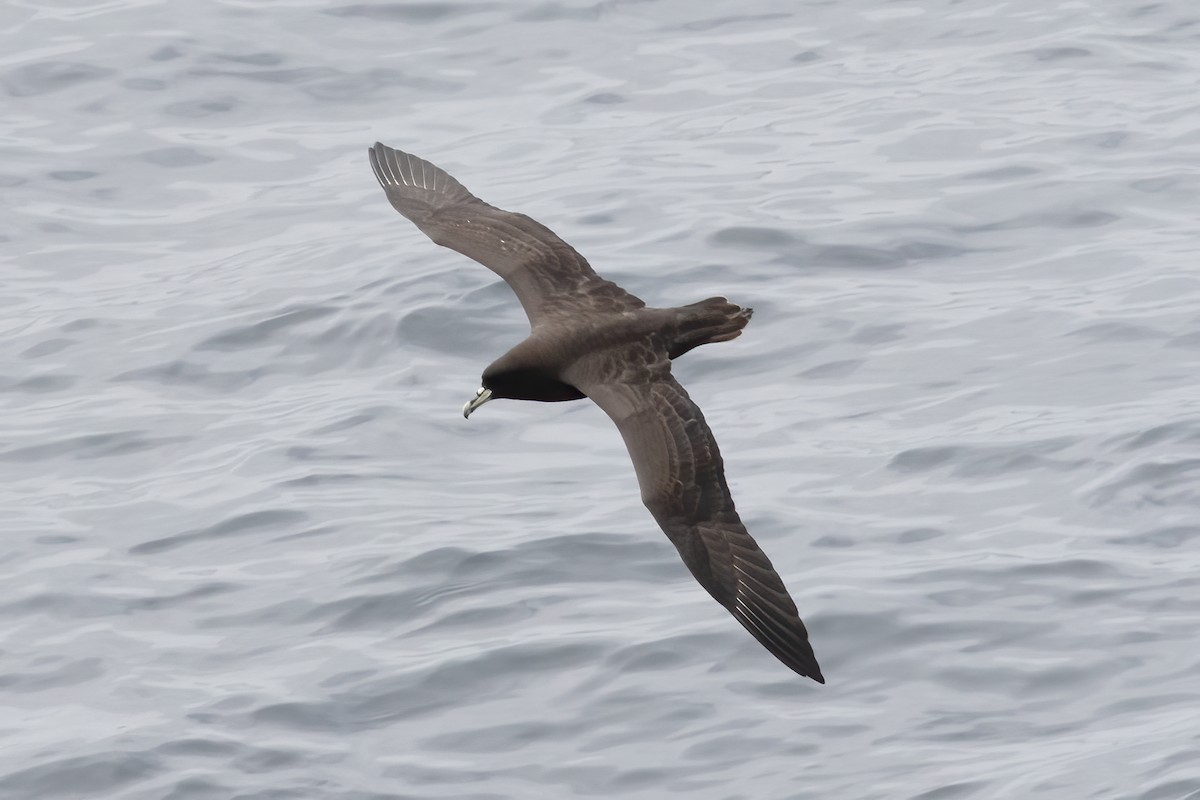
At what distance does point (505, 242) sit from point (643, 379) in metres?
1.59

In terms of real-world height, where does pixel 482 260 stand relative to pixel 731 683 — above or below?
above

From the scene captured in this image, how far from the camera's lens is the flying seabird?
8.66 m

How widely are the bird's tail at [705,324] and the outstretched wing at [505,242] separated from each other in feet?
1.43

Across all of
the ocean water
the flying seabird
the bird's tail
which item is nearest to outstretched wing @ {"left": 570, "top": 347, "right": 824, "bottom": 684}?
the flying seabird

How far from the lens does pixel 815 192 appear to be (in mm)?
16391

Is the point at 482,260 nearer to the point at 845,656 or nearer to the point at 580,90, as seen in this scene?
the point at 845,656

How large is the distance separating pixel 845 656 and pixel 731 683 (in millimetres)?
577

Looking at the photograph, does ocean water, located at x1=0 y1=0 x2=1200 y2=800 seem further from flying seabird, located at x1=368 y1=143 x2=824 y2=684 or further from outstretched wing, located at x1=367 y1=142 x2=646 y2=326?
outstretched wing, located at x1=367 y1=142 x2=646 y2=326

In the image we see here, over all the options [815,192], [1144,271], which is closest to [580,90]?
[815,192]

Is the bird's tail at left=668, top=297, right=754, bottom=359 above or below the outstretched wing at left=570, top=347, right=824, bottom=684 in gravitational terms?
above

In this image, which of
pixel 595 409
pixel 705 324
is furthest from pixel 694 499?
pixel 595 409

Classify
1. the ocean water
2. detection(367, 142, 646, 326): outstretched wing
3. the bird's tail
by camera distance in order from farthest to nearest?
the ocean water → detection(367, 142, 646, 326): outstretched wing → the bird's tail

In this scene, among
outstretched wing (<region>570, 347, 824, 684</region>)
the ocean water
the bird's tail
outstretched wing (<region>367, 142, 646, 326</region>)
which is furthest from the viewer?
the ocean water

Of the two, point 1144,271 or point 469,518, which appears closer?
point 469,518
